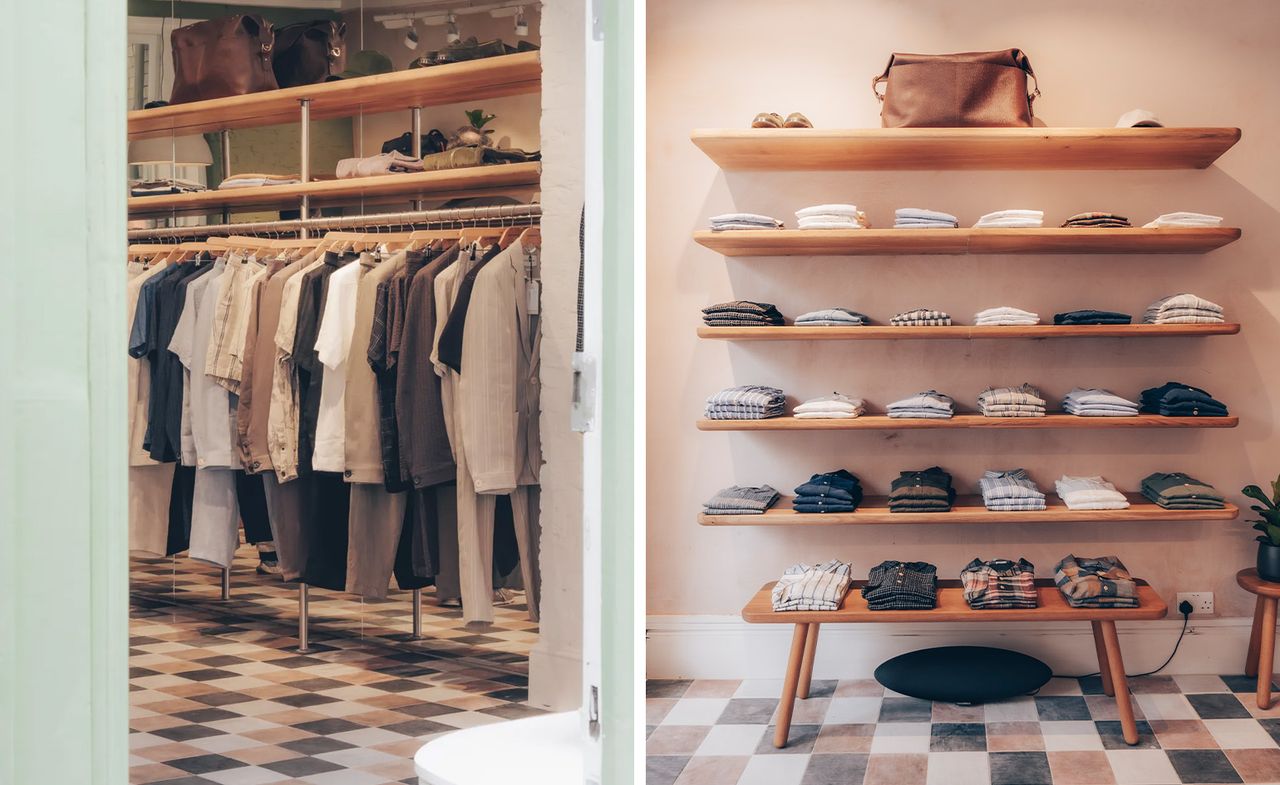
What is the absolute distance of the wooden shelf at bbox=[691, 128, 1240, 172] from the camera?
3836 millimetres

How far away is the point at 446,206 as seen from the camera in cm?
283

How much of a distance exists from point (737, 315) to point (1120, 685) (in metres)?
1.80

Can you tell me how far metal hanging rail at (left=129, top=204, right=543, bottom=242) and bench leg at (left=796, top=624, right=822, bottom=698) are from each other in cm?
186

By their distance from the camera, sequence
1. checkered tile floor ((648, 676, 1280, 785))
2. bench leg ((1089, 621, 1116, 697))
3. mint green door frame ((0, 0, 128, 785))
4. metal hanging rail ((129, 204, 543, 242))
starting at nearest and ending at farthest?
mint green door frame ((0, 0, 128, 785))
metal hanging rail ((129, 204, 543, 242))
checkered tile floor ((648, 676, 1280, 785))
bench leg ((1089, 621, 1116, 697))

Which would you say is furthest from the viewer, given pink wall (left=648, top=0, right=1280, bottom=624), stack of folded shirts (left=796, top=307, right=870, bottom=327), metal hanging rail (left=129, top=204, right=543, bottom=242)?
pink wall (left=648, top=0, right=1280, bottom=624)

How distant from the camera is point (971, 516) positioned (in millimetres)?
3875

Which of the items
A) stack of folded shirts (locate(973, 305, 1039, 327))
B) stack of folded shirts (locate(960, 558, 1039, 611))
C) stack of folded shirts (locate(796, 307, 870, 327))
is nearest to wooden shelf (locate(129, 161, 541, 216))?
stack of folded shirts (locate(796, 307, 870, 327))

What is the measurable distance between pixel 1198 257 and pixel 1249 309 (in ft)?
0.94

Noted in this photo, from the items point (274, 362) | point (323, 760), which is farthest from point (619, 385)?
point (274, 362)

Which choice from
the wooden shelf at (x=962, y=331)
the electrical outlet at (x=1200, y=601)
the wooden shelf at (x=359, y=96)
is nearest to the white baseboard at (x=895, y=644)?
the electrical outlet at (x=1200, y=601)

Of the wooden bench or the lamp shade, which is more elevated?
the lamp shade

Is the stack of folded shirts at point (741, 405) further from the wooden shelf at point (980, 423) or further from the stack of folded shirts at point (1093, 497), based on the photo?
the stack of folded shirts at point (1093, 497)

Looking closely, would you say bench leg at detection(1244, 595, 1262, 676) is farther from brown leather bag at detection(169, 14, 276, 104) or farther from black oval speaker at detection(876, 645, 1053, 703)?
brown leather bag at detection(169, 14, 276, 104)

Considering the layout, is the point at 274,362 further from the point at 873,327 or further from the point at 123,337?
the point at 873,327
